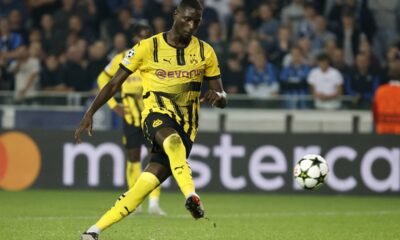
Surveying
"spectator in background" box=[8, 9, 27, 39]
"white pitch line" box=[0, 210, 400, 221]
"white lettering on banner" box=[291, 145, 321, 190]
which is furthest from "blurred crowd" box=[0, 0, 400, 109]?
"white pitch line" box=[0, 210, 400, 221]

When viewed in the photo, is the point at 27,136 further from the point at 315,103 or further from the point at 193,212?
the point at 193,212

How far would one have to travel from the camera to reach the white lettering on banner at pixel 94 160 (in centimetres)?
1656

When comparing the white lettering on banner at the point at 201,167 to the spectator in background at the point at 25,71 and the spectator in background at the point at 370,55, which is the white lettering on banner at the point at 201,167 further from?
the spectator in background at the point at 370,55

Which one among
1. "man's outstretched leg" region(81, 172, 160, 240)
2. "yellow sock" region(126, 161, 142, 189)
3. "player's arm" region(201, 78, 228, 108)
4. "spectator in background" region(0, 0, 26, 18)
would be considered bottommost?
"man's outstretched leg" region(81, 172, 160, 240)

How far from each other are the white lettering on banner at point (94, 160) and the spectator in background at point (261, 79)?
2.84 meters

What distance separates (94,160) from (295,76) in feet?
13.0

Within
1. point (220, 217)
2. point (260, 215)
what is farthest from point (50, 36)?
point (220, 217)

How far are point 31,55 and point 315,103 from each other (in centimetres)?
538

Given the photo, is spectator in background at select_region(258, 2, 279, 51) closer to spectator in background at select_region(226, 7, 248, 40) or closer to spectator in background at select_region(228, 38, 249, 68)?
spectator in background at select_region(226, 7, 248, 40)

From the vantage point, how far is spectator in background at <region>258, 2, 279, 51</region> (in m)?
19.2

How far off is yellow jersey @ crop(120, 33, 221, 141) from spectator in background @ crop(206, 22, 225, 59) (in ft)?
32.4

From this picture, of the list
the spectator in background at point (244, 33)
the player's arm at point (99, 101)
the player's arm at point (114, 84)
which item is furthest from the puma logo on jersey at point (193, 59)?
the spectator in background at point (244, 33)

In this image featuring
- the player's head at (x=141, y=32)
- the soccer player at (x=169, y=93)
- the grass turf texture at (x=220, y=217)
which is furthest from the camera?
the player's head at (x=141, y=32)

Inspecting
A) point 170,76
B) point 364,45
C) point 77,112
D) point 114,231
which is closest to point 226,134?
point 77,112
